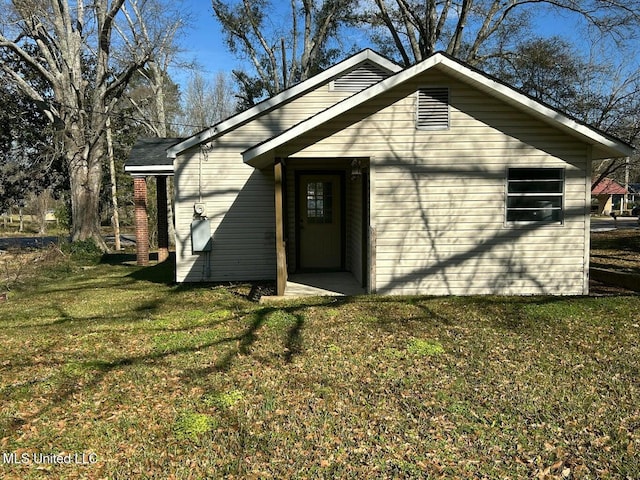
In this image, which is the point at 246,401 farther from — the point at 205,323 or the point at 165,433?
the point at 205,323

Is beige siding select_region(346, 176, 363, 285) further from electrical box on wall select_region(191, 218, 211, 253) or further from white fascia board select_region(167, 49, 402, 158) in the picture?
electrical box on wall select_region(191, 218, 211, 253)

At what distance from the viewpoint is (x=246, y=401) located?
4.21 metres

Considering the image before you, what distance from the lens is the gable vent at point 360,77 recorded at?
10.6 metres

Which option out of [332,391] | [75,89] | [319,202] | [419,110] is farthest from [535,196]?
[75,89]

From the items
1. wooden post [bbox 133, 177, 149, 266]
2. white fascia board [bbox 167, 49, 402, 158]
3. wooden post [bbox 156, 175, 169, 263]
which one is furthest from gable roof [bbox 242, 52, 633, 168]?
wooden post [bbox 156, 175, 169, 263]

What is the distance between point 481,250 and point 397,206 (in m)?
1.70

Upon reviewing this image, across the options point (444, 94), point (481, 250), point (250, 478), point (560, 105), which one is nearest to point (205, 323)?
point (250, 478)

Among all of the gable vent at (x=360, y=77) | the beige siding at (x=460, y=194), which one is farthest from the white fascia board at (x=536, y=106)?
the gable vent at (x=360, y=77)

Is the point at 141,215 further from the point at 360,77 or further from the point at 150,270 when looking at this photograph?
the point at 360,77

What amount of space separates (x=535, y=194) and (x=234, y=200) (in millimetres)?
6370

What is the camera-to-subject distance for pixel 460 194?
8102 millimetres

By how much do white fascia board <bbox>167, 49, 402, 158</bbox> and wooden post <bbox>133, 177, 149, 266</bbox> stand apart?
368 centimetres

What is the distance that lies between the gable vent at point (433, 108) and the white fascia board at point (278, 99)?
281 cm

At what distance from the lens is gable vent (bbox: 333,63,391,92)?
34.8ft
